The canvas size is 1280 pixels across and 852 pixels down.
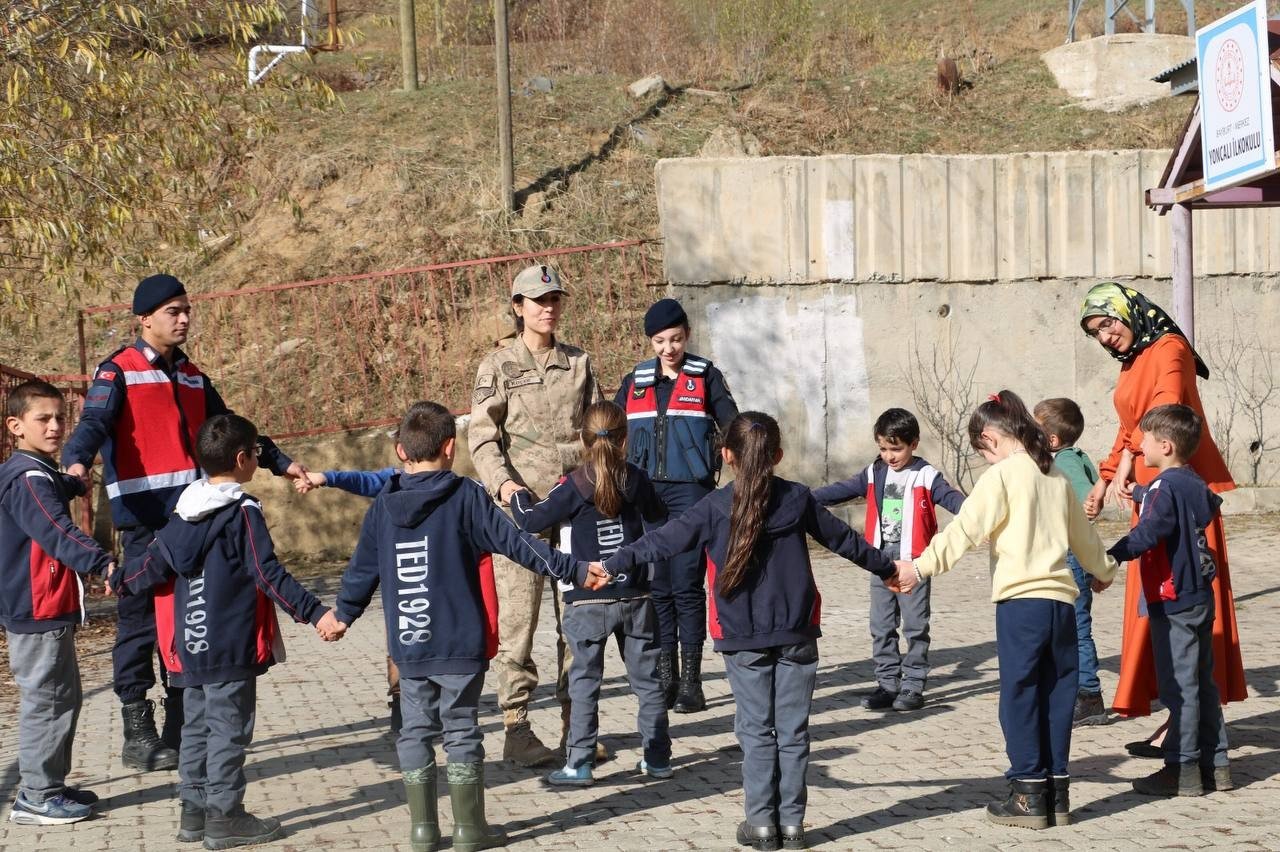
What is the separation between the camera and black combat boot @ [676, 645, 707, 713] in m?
6.97

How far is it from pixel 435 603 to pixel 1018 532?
79.2 inches

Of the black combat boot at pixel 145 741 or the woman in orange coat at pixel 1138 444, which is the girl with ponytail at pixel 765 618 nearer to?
the woman in orange coat at pixel 1138 444

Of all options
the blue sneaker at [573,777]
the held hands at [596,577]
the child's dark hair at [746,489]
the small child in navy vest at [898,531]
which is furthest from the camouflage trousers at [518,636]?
the small child in navy vest at [898,531]

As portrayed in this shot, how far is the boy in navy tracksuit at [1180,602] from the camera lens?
5422 millimetres

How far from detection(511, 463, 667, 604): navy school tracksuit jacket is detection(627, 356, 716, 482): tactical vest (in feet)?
3.60

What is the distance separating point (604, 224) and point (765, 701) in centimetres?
1215

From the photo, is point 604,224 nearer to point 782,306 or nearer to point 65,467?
point 782,306

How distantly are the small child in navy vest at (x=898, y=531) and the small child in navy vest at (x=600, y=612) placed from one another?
4.60 ft

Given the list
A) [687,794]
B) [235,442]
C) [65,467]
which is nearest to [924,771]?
[687,794]

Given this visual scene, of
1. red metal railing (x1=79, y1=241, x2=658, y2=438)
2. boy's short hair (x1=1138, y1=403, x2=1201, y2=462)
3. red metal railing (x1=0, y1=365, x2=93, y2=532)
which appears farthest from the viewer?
red metal railing (x1=79, y1=241, x2=658, y2=438)

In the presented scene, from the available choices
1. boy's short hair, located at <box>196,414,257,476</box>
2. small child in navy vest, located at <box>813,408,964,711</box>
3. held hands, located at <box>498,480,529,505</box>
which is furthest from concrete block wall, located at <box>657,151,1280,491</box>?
boy's short hair, located at <box>196,414,257,476</box>

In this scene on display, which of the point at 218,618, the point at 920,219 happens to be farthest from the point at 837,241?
the point at 218,618

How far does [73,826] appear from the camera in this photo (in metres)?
5.40

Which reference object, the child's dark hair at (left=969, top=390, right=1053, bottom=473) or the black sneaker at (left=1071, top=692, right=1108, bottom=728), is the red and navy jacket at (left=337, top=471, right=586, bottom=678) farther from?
the black sneaker at (left=1071, top=692, right=1108, bottom=728)
